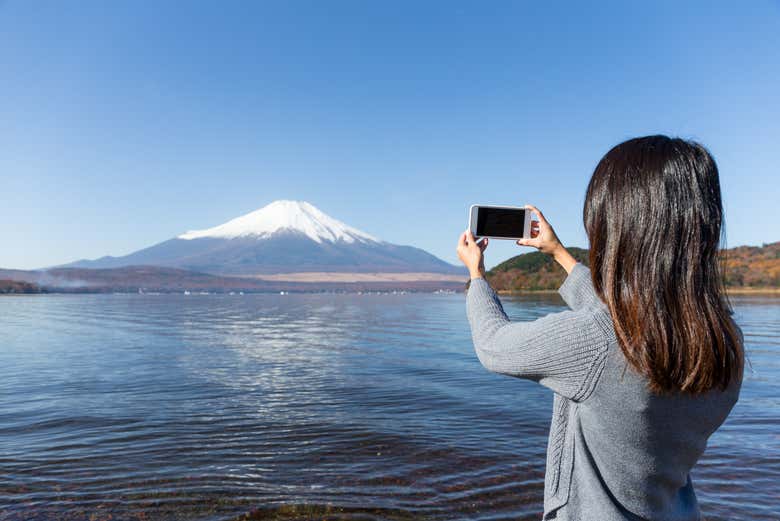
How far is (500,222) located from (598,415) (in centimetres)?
88

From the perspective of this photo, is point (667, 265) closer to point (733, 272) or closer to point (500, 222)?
point (500, 222)

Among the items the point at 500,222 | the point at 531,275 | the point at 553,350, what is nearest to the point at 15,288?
the point at 531,275

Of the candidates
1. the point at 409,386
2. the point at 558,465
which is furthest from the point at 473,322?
the point at 409,386

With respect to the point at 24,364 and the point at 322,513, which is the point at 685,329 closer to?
the point at 322,513

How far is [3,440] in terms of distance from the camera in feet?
29.9

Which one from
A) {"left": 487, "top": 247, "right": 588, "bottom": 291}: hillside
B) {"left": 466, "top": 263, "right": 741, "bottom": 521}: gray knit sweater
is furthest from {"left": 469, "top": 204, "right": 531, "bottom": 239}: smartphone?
{"left": 487, "top": 247, "right": 588, "bottom": 291}: hillside

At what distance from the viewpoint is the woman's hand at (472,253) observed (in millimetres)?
1986

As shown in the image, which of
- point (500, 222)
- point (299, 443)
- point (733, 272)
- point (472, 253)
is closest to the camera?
point (472, 253)

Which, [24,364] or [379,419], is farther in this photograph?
[24,364]

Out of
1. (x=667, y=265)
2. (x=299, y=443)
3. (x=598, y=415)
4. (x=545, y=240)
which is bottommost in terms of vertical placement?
(x=299, y=443)

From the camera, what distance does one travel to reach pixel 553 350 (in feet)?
5.25

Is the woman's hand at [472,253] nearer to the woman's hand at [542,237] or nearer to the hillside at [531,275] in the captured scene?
the woman's hand at [542,237]

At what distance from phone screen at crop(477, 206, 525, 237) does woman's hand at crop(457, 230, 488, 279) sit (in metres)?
0.09

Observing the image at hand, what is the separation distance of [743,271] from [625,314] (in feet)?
294
